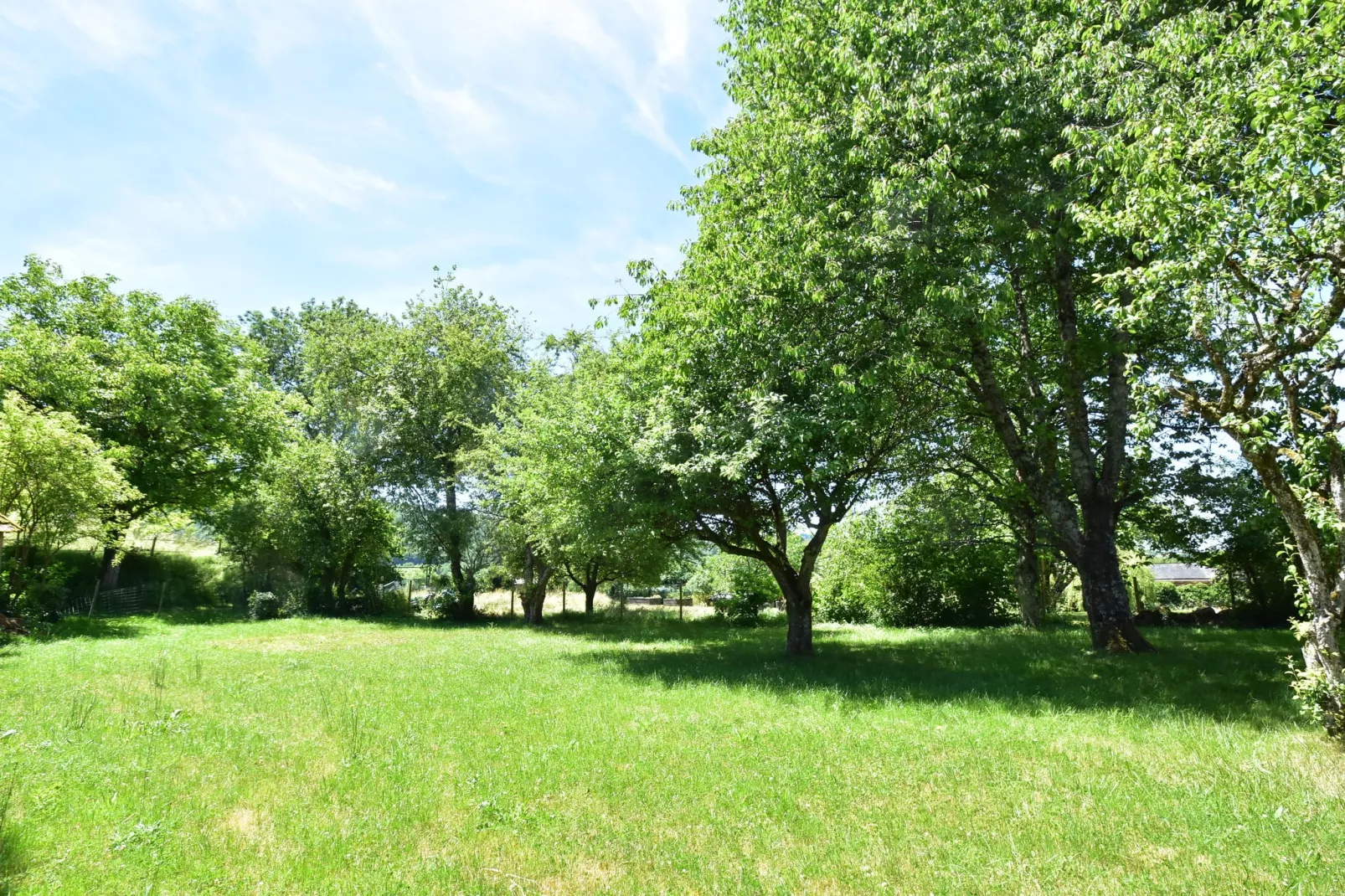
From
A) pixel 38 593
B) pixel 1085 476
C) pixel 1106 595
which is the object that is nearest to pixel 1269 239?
pixel 1085 476

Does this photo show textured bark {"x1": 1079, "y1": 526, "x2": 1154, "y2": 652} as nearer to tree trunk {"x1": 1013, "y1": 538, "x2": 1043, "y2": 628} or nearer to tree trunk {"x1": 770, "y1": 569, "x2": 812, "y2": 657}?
tree trunk {"x1": 770, "y1": 569, "x2": 812, "y2": 657}

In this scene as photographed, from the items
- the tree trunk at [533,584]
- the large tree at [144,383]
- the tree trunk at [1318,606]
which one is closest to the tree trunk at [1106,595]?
the tree trunk at [1318,606]

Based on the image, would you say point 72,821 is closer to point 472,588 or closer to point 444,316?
point 472,588

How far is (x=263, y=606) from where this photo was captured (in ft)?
93.7

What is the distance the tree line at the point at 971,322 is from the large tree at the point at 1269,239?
0.05m

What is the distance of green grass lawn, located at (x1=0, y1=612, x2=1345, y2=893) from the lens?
494 cm

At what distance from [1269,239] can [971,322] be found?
533 centimetres

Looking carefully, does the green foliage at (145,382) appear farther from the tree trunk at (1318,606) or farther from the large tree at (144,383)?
the tree trunk at (1318,606)

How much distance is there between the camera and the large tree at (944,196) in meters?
11.6

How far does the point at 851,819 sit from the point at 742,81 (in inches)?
584

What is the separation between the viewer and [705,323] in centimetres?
1405

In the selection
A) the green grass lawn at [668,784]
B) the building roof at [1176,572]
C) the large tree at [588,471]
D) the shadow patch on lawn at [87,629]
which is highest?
the large tree at [588,471]

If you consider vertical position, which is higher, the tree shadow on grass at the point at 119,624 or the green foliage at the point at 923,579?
the green foliage at the point at 923,579

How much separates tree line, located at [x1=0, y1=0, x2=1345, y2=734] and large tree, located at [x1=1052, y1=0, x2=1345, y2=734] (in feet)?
0.15
